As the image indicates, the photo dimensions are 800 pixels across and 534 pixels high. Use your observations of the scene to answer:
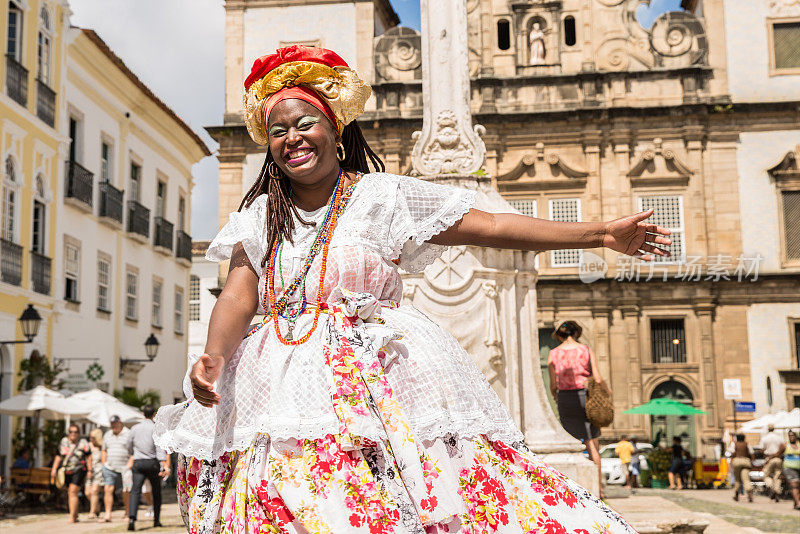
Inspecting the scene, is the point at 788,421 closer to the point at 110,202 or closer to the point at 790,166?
the point at 790,166

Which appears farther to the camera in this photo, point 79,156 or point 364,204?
point 79,156

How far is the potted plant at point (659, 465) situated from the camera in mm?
24953

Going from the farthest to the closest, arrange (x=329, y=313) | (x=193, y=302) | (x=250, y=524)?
(x=193, y=302)
(x=329, y=313)
(x=250, y=524)

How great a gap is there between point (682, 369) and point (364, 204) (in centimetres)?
2815

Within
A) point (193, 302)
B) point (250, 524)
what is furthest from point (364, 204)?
point (193, 302)

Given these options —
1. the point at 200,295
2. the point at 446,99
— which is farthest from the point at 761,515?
the point at 200,295

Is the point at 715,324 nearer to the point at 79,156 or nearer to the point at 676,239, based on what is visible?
the point at 676,239

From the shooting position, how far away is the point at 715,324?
30.2 m

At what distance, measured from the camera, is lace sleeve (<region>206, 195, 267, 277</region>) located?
10.2 feet

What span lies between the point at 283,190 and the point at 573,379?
6.67m

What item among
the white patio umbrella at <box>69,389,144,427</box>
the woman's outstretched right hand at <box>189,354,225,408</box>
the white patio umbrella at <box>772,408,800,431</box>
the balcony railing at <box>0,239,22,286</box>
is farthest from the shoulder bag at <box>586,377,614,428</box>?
the white patio umbrella at <box>772,408,800,431</box>

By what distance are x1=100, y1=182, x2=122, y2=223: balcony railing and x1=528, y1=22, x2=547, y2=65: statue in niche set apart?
41.7ft

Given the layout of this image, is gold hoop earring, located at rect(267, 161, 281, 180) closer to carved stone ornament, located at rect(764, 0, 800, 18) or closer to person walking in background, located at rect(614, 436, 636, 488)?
person walking in background, located at rect(614, 436, 636, 488)

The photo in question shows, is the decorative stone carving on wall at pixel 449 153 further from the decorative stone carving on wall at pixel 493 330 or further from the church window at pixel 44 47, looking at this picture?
the church window at pixel 44 47
